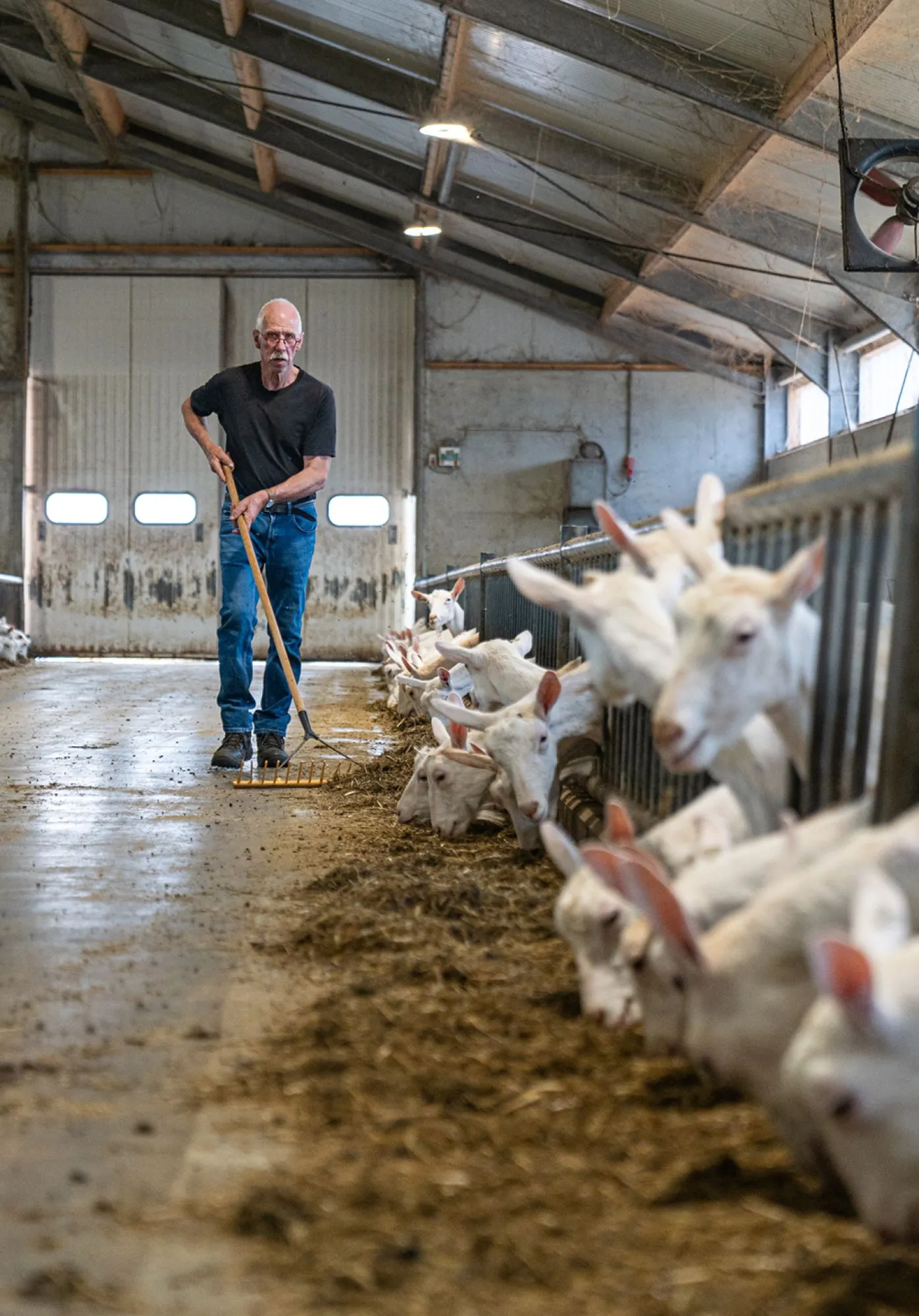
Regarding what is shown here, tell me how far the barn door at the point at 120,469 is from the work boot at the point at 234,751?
11954 mm

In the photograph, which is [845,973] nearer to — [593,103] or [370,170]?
[593,103]

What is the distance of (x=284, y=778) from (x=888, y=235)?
4.42 m

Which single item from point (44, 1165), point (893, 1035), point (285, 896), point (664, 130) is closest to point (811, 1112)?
point (893, 1035)

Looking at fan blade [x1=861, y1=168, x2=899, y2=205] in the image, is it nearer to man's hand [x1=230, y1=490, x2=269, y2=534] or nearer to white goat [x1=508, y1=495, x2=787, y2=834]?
man's hand [x1=230, y1=490, x2=269, y2=534]

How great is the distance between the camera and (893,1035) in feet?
5.43

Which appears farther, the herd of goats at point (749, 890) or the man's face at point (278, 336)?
the man's face at point (278, 336)

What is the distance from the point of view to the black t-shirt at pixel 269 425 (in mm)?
7094

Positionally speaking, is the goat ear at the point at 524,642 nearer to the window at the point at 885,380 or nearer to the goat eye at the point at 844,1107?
the goat eye at the point at 844,1107

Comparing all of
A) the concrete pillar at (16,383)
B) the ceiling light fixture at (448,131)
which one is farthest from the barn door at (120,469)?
the ceiling light fixture at (448,131)

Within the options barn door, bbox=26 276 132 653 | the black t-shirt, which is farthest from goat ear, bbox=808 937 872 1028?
barn door, bbox=26 276 132 653

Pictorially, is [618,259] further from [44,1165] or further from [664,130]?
[44,1165]

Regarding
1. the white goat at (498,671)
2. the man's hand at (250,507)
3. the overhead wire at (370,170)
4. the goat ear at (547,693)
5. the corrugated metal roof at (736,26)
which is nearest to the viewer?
the goat ear at (547,693)

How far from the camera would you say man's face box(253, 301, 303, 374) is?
7000mm

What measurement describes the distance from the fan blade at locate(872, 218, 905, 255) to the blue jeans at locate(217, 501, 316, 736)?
344 cm
